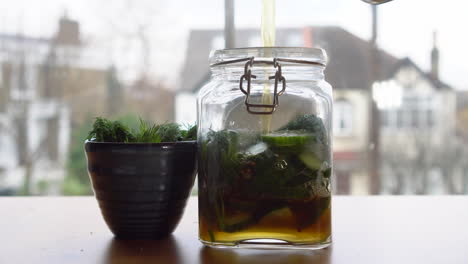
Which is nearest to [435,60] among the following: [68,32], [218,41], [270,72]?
[218,41]

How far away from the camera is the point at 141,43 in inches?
109

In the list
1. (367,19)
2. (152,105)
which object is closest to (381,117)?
(367,19)

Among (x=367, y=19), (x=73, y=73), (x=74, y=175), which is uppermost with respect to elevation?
(x=367, y=19)

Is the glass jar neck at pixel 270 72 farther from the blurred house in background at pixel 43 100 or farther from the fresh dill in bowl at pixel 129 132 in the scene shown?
the blurred house in background at pixel 43 100

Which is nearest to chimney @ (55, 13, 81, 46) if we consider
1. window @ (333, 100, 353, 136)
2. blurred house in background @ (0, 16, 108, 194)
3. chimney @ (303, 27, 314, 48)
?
blurred house in background @ (0, 16, 108, 194)

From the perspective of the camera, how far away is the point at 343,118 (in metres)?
2.65

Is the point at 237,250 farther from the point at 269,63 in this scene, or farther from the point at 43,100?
the point at 43,100

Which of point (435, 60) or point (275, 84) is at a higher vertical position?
point (435, 60)

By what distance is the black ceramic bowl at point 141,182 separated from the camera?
62cm

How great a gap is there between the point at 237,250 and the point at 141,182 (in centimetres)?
13

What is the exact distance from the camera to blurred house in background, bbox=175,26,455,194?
2592 mm

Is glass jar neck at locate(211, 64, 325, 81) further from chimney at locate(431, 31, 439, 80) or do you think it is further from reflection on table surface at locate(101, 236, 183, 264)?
chimney at locate(431, 31, 439, 80)

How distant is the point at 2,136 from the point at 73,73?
18.6 inches

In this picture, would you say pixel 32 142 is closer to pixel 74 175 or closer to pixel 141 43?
pixel 74 175
